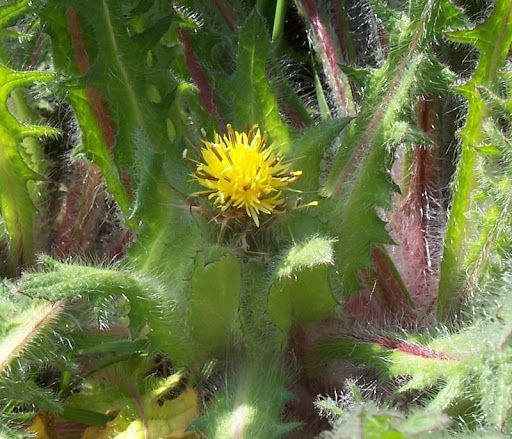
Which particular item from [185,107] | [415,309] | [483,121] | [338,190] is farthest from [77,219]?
[483,121]

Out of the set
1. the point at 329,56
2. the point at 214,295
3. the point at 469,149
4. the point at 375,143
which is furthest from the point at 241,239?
the point at 329,56

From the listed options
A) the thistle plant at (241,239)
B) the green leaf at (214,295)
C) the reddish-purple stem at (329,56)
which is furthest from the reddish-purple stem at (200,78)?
the green leaf at (214,295)

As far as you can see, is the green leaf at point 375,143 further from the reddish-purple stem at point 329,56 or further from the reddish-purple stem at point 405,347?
the reddish-purple stem at point 329,56

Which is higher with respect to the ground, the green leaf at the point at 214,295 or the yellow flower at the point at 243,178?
the yellow flower at the point at 243,178

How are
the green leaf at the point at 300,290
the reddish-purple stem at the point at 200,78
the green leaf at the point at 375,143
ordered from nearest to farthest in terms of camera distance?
the green leaf at the point at 300,290, the green leaf at the point at 375,143, the reddish-purple stem at the point at 200,78

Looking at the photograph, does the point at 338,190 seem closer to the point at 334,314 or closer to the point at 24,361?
the point at 334,314

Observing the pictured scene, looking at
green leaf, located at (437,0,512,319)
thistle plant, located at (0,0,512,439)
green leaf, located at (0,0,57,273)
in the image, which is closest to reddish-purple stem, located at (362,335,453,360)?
thistle plant, located at (0,0,512,439)

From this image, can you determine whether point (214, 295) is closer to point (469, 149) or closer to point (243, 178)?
point (243, 178)

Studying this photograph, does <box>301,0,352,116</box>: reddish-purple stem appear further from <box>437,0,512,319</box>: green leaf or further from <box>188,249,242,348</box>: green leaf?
<box>188,249,242,348</box>: green leaf

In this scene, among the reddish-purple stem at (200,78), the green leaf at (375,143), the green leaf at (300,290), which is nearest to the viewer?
the green leaf at (300,290)
